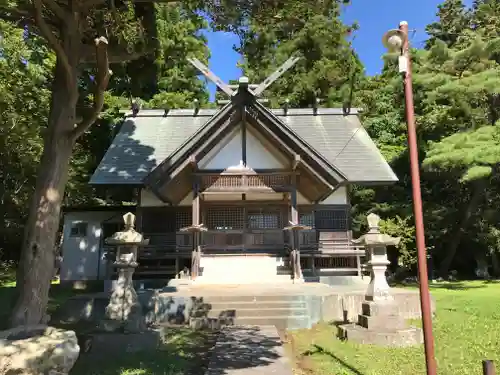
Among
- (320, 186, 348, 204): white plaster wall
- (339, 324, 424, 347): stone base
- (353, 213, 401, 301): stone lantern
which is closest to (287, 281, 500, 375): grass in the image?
(339, 324, 424, 347): stone base

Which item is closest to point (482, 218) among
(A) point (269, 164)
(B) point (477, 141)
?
(B) point (477, 141)

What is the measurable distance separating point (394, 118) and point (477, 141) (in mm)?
10408

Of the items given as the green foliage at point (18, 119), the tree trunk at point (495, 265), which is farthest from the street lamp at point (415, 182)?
the tree trunk at point (495, 265)

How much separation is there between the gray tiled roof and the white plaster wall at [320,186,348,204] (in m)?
0.74

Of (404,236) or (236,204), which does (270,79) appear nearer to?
(236,204)

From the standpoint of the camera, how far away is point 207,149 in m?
15.5

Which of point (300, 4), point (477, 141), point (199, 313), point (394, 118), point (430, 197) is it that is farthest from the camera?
point (394, 118)

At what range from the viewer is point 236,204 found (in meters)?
17.1

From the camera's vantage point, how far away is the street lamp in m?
5.09

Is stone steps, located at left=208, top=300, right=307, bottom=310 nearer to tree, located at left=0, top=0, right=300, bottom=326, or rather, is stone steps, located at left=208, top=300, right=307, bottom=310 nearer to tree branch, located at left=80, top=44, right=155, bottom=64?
tree, located at left=0, top=0, right=300, bottom=326

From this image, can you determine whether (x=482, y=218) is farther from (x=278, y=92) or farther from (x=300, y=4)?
(x=300, y=4)

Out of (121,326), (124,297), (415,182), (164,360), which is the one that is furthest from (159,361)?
(415,182)

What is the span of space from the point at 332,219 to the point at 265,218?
279 cm

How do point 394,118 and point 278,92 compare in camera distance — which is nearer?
point 394,118
